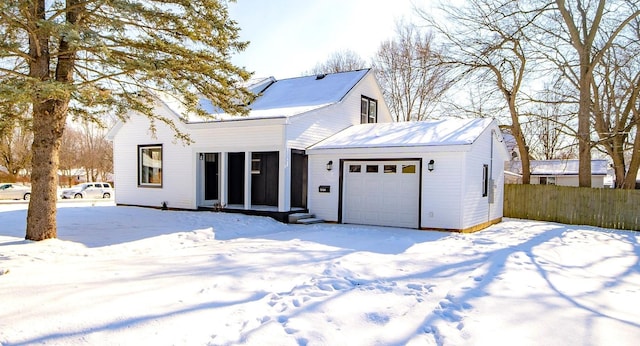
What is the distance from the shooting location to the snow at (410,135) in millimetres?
11031

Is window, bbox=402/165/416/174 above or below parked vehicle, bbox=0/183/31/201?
above

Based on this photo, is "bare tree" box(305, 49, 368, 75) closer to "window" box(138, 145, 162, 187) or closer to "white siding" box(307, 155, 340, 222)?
"window" box(138, 145, 162, 187)

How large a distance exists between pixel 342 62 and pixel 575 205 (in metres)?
21.2

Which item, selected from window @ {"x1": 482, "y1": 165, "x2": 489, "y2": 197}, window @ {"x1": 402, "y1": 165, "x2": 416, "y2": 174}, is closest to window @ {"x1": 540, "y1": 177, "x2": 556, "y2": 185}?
window @ {"x1": 482, "y1": 165, "x2": 489, "y2": 197}

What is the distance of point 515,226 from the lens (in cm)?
1336

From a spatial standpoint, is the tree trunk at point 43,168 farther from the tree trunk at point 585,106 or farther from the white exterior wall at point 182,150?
the tree trunk at point 585,106

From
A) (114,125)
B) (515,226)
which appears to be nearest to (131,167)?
(114,125)

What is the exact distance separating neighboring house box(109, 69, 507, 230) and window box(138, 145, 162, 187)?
0.12 ft

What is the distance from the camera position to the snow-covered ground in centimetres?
364

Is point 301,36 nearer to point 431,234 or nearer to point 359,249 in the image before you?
point 431,234

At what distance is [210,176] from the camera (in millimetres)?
14172

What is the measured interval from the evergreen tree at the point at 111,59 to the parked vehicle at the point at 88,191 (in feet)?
69.7

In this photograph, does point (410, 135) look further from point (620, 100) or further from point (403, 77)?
point (403, 77)

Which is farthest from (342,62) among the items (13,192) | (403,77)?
(13,192)
